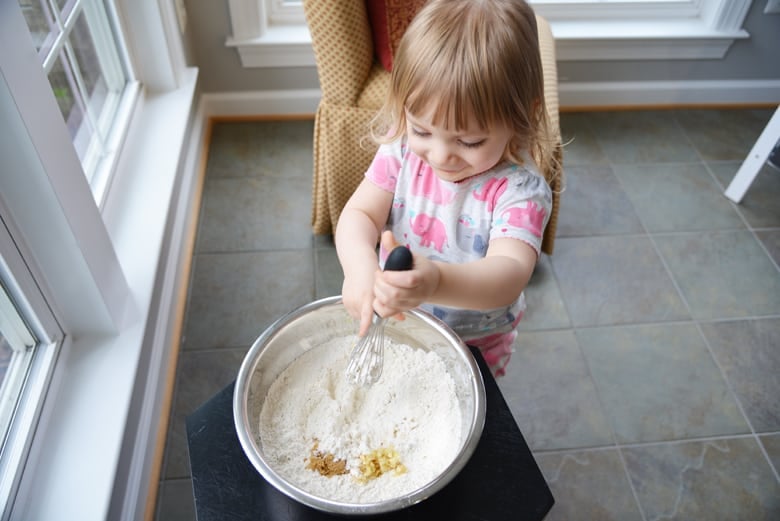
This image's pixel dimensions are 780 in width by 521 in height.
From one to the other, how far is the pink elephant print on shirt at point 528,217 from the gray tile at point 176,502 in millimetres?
876

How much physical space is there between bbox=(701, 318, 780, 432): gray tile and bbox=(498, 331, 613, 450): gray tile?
36cm

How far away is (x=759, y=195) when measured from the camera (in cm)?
201

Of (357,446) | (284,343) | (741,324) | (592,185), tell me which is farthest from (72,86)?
(741,324)

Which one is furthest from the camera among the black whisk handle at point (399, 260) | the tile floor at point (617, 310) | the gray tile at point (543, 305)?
the gray tile at point (543, 305)

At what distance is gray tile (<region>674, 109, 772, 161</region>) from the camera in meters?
2.17

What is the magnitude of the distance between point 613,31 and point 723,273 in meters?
0.91

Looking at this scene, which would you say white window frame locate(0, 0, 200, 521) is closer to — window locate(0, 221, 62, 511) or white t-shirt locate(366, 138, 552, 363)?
window locate(0, 221, 62, 511)

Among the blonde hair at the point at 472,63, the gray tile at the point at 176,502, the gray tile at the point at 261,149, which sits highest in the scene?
the blonde hair at the point at 472,63

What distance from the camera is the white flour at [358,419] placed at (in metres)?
0.72

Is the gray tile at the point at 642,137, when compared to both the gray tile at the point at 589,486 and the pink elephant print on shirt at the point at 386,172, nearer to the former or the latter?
the gray tile at the point at 589,486

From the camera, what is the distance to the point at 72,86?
1385mm

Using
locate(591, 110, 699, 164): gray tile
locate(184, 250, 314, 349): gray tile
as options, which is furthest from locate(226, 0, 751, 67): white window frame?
locate(184, 250, 314, 349): gray tile

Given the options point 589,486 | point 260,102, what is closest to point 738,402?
point 589,486

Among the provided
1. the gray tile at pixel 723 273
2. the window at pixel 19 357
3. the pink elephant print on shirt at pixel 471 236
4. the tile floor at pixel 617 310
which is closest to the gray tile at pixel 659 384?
the tile floor at pixel 617 310
